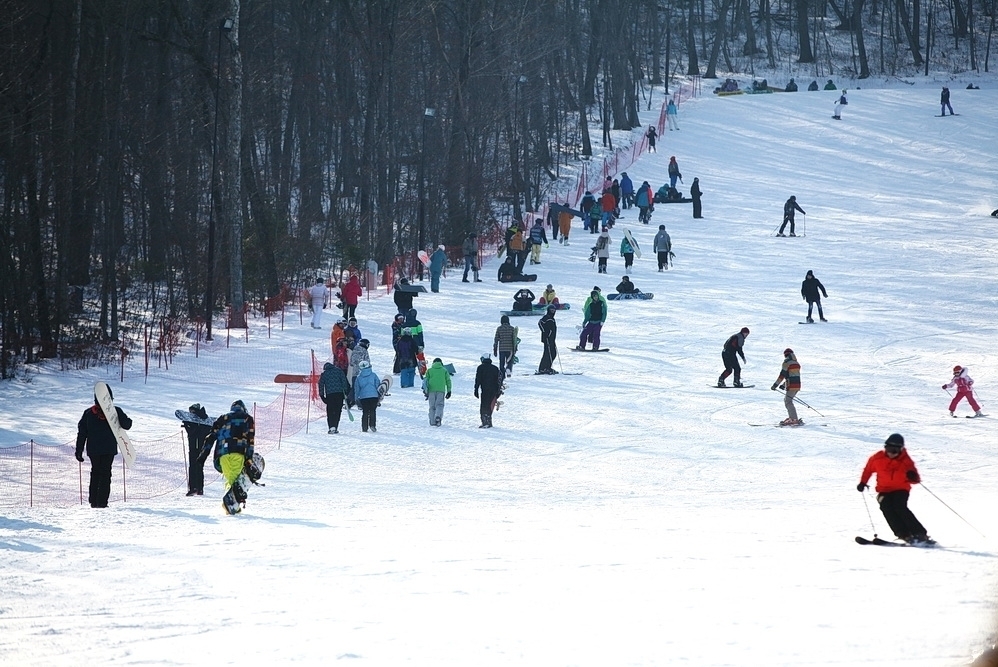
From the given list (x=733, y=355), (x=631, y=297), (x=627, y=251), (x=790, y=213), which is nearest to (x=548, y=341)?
(x=733, y=355)

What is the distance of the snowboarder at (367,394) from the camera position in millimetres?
18812

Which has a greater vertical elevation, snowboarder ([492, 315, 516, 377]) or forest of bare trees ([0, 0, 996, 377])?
forest of bare trees ([0, 0, 996, 377])

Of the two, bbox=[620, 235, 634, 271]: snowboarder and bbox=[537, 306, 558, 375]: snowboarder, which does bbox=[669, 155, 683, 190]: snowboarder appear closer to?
bbox=[620, 235, 634, 271]: snowboarder

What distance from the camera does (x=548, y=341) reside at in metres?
23.2

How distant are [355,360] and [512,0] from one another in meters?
39.5

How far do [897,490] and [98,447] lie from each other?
8259mm

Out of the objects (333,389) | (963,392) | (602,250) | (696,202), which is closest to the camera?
(333,389)

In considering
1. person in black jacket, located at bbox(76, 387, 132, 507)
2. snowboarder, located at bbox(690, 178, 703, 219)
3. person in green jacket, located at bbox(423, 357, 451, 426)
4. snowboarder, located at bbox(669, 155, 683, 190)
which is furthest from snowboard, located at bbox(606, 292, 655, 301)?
person in black jacket, located at bbox(76, 387, 132, 507)

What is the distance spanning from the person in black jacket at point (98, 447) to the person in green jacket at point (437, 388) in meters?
6.21

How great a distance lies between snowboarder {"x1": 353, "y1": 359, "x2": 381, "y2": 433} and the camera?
18.8 meters

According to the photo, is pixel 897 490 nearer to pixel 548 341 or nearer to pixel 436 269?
pixel 548 341

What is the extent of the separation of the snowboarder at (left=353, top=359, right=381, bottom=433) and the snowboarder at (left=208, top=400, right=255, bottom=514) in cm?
548

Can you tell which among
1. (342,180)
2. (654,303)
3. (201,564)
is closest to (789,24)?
(342,180)

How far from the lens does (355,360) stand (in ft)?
63.3
